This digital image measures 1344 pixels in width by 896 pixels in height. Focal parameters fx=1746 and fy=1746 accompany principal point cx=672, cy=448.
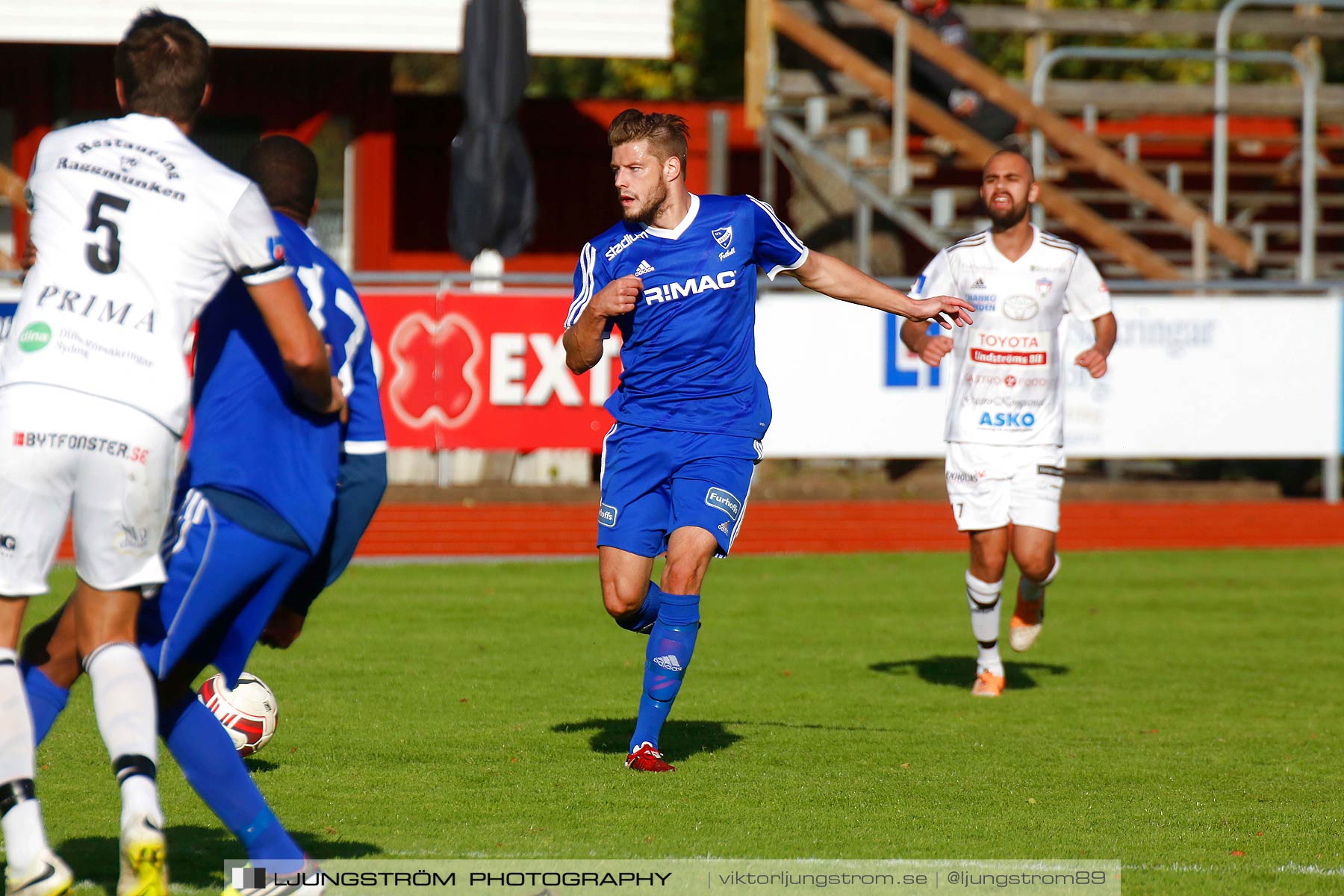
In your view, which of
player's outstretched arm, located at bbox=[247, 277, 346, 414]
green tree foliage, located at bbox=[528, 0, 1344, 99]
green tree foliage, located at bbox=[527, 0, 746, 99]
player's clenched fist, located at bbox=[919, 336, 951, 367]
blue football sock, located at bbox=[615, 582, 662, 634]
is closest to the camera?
player's outstretched arm, located at bbox=[247, 277, 346, 414]

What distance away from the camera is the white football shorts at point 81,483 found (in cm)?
391

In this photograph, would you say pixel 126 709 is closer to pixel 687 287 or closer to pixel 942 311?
pixel 687 287

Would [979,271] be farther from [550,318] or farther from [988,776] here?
[550,318]

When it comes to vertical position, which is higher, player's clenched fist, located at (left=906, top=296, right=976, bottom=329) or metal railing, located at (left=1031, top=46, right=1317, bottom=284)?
metal railing, located at (left=1031, top=46, right=1317, bottom=284)

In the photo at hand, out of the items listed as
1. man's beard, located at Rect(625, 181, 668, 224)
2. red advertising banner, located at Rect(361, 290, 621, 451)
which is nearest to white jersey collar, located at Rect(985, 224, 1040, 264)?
man's beard, located at Rect(625, 181, 668, 224)

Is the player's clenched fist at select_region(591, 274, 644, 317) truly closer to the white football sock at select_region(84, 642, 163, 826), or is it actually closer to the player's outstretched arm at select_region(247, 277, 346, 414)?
the player's outstretched arm at select_region(247, 277, 346, 414)

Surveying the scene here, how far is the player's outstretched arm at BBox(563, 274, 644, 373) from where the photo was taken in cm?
594

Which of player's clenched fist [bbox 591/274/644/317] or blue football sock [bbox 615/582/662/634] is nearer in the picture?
player's clenched fist [bbox 591/274/644/317]

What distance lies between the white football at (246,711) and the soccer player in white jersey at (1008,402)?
3615 mm

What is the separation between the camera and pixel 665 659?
6336 mm

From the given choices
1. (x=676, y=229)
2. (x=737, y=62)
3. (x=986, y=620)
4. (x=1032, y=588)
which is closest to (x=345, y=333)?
(x=676, y=229)

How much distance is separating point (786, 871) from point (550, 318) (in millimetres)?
9772

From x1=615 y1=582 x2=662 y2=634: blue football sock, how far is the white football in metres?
1.34

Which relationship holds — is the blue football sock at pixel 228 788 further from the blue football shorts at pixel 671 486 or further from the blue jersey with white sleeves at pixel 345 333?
the blue football shorts at pixel 671 486
